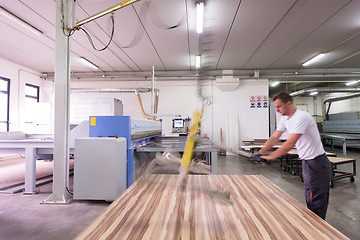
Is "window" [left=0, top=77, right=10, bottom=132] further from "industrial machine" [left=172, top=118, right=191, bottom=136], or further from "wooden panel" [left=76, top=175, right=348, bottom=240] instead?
"wooden panel" [left=76, top=175, right=348, bottom=240]

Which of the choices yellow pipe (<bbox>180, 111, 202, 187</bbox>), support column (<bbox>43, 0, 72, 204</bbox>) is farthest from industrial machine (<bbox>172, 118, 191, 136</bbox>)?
yellow pipe (<bbox>180, 111, 202, 187</bbox>)

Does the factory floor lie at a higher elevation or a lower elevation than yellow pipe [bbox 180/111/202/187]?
lower

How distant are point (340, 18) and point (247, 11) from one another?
184 centimetres

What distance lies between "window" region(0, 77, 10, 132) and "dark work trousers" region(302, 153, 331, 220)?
7526mm

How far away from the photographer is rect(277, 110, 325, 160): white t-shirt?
1405 millimetres

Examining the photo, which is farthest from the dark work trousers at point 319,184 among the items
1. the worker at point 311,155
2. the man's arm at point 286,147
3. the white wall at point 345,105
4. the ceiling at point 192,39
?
the white wall at point 345,105

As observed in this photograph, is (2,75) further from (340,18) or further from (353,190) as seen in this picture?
(353,190)

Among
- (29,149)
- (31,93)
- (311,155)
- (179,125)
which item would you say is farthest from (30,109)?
(311,155)

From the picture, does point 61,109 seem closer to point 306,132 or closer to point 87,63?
point 306,132

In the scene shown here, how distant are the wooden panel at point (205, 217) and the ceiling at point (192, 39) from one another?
5.19 ft

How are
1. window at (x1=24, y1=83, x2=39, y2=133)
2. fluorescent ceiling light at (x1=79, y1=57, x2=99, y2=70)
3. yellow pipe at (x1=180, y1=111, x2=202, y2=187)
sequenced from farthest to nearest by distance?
window at (x1=24, y1=83, x2=39, y2=133) < fluorescent ceiling light at (x1=79, y1=57, x2=99, y2=70) < yellow pipe at (x1=180, y1=111, x2=202, y2=187)

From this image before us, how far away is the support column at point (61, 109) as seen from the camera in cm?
266

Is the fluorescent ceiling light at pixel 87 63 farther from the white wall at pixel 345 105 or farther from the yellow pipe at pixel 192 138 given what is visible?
the white wall at pixel 345 105

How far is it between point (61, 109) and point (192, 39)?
10.3ft
